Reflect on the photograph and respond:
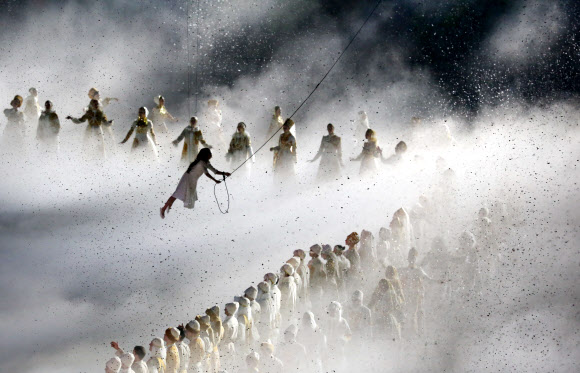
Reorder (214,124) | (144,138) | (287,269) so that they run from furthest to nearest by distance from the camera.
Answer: (214,124)
(144,138)
(287,269)

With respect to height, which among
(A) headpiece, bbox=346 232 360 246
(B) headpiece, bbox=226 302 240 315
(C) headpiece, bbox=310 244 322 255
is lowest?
(B) headpiece, bbox=226 302 240 315

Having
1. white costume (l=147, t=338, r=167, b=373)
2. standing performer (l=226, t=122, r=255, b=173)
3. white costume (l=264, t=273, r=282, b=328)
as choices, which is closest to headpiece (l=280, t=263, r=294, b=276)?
white costume (l=264, t=273, r=282, b=328)

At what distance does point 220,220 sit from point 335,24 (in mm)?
14901

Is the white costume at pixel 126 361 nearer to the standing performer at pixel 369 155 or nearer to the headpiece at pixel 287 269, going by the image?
the headpiece at pixel 287 269

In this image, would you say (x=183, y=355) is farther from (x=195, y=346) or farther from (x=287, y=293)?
(x=287, y=293)

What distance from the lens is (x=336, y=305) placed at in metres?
18.2

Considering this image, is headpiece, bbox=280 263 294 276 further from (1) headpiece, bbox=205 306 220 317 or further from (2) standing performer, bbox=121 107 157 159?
(2) standing performer, bbox=121 107 157 159

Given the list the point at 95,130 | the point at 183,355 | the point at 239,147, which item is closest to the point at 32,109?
the point at 95,130

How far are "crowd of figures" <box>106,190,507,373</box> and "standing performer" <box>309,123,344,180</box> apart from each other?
2.92 m

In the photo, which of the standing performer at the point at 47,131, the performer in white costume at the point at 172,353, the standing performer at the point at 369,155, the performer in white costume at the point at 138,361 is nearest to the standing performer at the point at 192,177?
the standing performer at the point at 369,155

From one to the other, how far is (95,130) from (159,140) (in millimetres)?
1711

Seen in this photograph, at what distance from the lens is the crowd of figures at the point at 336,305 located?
17078 mm

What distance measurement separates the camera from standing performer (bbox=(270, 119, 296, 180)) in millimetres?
23922

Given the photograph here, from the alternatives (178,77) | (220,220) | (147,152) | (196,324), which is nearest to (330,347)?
(196,324)
